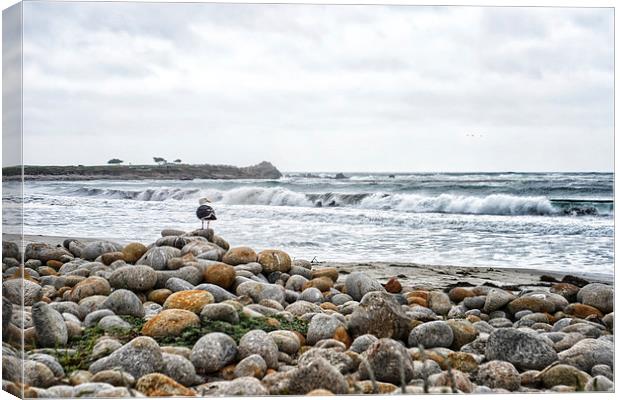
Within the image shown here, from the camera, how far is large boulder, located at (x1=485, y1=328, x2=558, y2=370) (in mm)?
6730

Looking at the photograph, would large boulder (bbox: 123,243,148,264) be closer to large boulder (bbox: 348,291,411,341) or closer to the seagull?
the seagull

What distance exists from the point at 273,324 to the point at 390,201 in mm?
1439

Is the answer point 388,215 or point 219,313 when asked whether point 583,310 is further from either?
point 219,313

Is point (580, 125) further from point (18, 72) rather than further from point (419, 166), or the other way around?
point (18, 72)

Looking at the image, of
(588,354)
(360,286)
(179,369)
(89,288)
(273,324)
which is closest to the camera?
(179,369)

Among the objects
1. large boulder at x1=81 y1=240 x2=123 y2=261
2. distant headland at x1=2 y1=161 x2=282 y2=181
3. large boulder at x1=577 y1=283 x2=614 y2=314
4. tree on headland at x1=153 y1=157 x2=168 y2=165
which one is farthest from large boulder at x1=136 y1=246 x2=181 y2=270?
large boulder at x1=577 y1=283 x2=614 y2=314

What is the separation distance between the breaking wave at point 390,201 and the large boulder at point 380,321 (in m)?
0.93

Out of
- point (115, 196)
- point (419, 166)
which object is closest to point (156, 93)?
point (115, 196)

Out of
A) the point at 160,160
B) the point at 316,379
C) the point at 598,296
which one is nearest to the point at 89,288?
the point at 160,160

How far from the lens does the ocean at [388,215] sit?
733 centimetres

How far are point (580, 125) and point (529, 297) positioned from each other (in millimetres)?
1416

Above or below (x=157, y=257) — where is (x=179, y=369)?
below

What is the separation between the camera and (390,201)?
7605 millimetres

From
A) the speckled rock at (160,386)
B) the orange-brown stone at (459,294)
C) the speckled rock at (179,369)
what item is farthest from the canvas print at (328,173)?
the speckled rock at (160,386)
